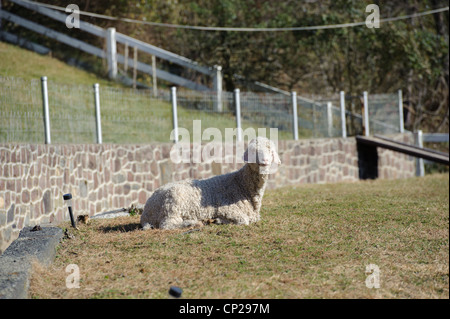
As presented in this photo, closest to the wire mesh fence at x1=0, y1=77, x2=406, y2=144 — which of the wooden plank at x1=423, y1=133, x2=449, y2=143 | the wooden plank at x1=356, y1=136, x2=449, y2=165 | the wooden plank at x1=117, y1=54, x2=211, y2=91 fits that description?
the wooden plank at x1=356, y1=136, x2=449, y2=165

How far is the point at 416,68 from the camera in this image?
19.5 m

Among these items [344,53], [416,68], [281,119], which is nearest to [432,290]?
[281,119]

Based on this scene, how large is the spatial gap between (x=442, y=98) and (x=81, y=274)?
62.2 feet

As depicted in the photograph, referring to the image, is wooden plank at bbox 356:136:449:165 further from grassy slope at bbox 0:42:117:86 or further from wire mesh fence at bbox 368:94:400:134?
grassy slope at bbox 0:42:117:86

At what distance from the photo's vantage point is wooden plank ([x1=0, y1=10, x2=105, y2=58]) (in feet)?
64.8

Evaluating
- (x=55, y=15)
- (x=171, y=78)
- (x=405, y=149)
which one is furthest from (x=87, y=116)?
(x=55, y=15)

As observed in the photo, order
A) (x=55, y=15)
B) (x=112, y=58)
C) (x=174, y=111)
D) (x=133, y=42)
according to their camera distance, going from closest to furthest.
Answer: (x=174, y=111)
(x=133, y=42)
(x=112, y=58)
(x=55, y=15)

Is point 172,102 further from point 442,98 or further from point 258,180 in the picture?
point 442,98

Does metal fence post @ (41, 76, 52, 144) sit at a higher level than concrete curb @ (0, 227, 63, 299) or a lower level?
higher

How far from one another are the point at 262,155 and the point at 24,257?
2.87 meters

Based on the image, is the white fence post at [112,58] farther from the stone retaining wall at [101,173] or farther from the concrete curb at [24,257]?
the concrete curb at [24,257]

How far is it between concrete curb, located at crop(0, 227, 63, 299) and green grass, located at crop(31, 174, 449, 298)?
0.11 m

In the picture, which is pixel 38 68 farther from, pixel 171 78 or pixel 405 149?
pixel 405 149

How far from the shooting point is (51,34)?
2022 centimetres
